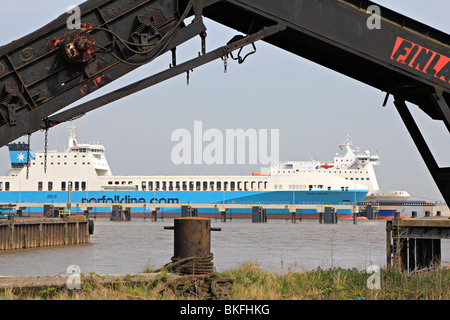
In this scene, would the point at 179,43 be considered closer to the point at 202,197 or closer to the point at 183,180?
the point at 202,197

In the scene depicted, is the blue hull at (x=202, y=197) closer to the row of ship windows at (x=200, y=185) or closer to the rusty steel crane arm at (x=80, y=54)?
the row of ship windows at (x=200, y=185)

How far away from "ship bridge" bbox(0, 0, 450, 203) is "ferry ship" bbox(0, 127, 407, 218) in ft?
277

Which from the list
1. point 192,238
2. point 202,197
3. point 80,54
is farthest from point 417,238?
point 202,197

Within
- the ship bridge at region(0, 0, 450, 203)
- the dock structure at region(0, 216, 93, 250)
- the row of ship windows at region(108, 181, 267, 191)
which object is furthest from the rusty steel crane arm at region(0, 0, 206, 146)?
the row of ship windows at region(108, 181, 267, 191)

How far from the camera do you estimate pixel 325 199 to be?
9462 cm

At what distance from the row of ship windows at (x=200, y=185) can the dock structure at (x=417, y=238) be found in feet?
266

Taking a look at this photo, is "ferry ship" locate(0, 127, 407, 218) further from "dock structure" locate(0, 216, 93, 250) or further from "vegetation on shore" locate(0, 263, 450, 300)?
"vegetation on shore" locate(0, 263, 450, 300)

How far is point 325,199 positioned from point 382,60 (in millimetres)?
87727

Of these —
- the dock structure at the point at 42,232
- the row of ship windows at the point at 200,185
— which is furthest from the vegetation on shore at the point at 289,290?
the row of ship windows at the point at 200,185

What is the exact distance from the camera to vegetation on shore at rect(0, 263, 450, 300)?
7914mm

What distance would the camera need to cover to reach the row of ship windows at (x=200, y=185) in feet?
318

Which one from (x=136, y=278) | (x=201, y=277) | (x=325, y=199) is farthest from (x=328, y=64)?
(x=325, y=199)

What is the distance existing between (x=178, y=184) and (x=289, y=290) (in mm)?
91411

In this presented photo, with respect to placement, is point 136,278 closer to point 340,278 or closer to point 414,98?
point 340,278
